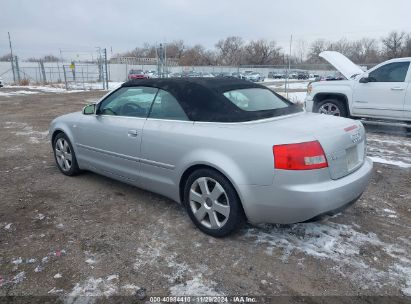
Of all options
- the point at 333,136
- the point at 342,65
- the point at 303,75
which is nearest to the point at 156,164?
the point at 333,136

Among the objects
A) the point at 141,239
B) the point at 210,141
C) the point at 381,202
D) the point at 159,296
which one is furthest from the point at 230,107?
the point at 381,202

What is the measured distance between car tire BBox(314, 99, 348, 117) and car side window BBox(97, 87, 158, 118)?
20.0 ft

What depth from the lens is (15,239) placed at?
3.41m

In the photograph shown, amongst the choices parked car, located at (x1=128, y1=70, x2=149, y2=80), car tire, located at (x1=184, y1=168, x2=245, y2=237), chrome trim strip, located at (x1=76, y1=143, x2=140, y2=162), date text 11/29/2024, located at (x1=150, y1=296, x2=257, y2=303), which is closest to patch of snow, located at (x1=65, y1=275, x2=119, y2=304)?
date text 11/29/2024, located at (x1=150, y1=296, x2=257, y2=303)

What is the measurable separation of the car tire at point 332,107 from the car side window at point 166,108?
6.22m

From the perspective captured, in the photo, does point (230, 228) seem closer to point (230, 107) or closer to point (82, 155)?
point (230, 107)

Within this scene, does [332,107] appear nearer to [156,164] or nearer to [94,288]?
[156,164]

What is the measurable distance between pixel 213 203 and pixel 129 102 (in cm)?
Answer: 181

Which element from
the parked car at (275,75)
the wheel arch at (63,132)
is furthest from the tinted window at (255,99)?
the parked car at (275,75)

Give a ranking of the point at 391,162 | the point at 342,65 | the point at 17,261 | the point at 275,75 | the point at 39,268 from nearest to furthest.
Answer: the point at 39,268
the point at 17,261
the point at 391,162
the point at 342,65
the point at 275,75

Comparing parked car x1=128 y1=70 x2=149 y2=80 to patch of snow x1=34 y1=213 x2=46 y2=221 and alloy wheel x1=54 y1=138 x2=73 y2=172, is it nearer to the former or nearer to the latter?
alloy wheel x1=54 y1=138 x2=73 y2=172

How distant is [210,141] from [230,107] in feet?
1.37

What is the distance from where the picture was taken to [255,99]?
385 cm

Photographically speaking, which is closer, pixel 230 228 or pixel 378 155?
pixel 230 228
